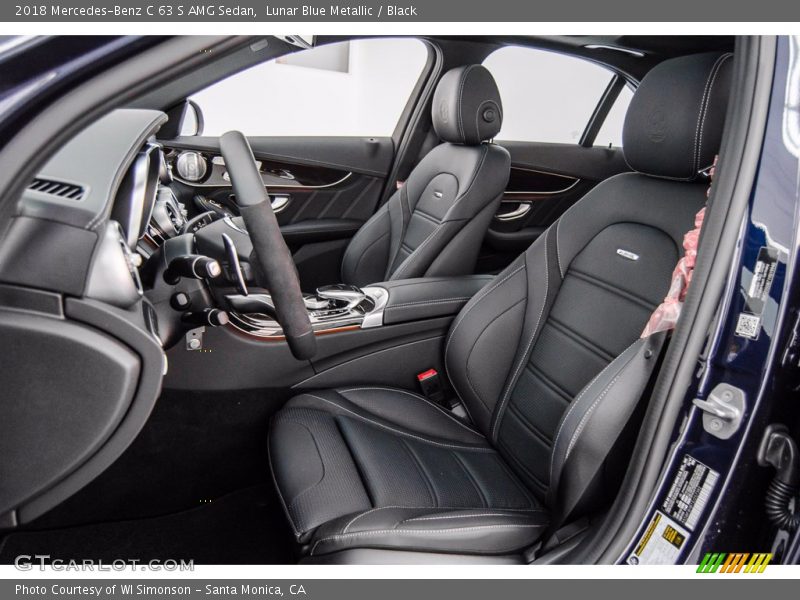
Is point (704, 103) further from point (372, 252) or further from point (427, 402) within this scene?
point (372, 252)

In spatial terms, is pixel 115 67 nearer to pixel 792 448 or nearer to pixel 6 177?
pixel 6 177

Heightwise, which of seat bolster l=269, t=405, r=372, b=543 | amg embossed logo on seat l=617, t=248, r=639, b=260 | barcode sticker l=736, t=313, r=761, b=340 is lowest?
seat bolster l=269, t=405, r=372, b=543

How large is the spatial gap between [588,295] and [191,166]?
181 cm

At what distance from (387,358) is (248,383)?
391 millimetres

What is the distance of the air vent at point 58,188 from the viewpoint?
78 centimetres

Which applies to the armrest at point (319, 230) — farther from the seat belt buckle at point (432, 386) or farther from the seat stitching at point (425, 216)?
the seat belt buckle at point (432, 386)

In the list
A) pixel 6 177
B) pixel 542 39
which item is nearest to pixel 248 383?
pixel 6 177

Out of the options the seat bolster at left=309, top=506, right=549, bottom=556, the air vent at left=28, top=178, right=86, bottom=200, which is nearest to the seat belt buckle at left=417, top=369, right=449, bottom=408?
the seat bolster at left=309, top=506, right=549, bottom=556

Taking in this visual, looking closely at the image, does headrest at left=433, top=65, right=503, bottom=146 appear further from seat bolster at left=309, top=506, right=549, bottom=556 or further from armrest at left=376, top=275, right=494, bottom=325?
seat bolster at left=309, top=506, right=549, bottom=556

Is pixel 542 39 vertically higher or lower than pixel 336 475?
higher

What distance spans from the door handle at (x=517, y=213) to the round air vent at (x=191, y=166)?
4.65 ft

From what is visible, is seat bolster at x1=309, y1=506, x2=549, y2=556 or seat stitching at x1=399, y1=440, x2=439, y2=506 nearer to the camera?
seat bolster at x1=309, y1=506, x2=549, y2=556

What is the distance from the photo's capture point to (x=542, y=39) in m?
2.26

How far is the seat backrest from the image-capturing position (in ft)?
3.49
